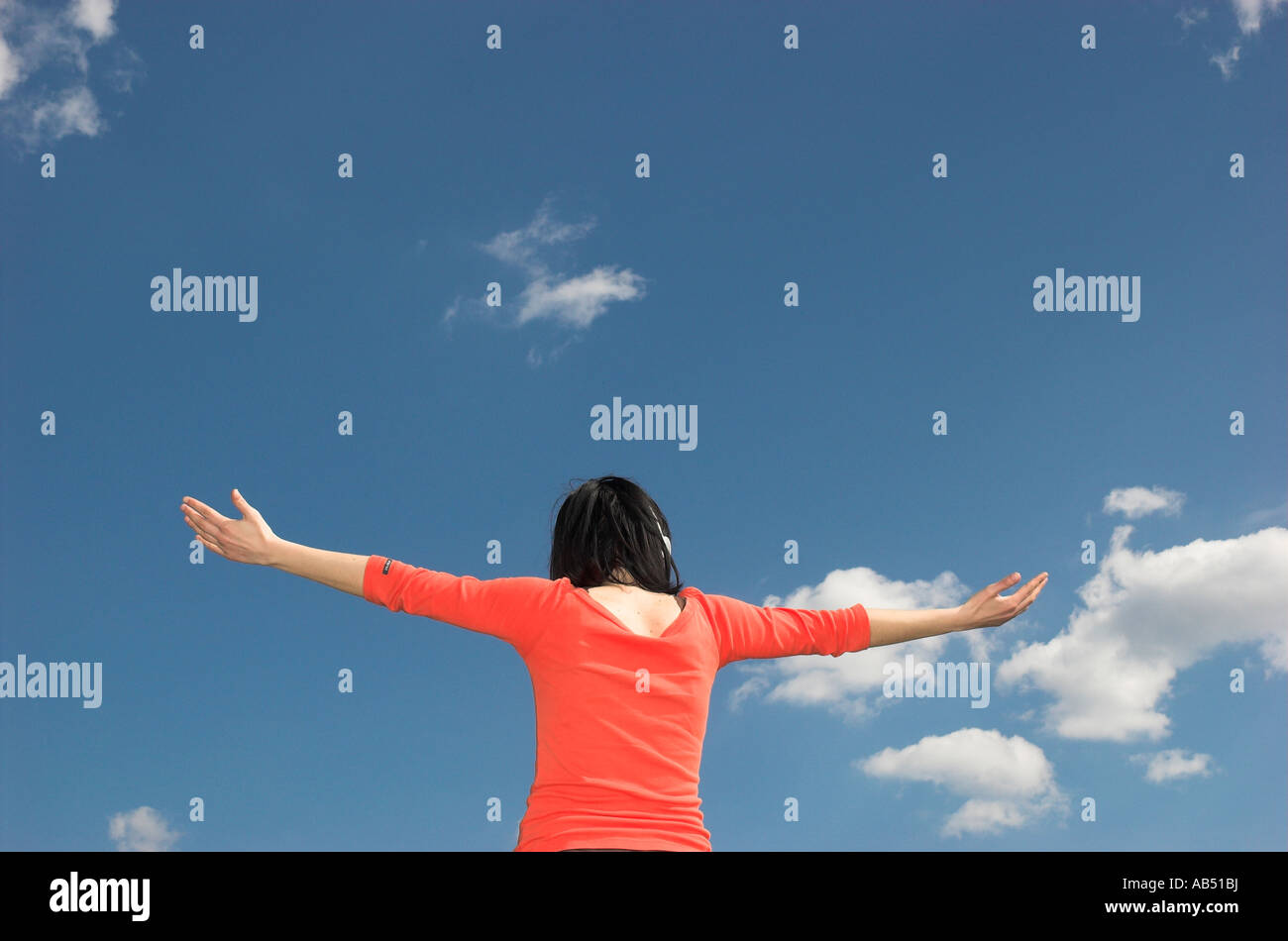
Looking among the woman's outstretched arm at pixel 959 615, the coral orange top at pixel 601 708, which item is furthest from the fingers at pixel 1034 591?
the coral orange top at pixel 601 708

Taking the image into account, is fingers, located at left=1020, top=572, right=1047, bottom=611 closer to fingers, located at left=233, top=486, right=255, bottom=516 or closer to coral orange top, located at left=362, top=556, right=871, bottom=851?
coral orange top, located at left=362, top=556, right=871, bottom=851

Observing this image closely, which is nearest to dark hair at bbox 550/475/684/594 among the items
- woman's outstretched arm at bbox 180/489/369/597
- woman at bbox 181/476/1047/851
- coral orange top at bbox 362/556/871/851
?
woman at bbox 181/476/1047/851

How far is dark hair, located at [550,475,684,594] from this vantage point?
14.9 feet

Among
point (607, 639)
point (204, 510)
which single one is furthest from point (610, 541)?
point (204, 510)

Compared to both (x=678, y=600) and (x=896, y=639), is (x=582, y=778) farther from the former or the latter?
(x=896, y=639)

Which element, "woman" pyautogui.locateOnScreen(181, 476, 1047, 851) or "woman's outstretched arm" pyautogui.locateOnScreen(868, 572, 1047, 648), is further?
"woman's outstretched arm" pyautogui.locateOnScreen(868, 572, 1047, 648)

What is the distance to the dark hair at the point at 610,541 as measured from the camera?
14.9 ft

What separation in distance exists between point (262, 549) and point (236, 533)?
0.60ft

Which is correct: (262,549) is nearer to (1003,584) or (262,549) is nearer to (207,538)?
(207,538)

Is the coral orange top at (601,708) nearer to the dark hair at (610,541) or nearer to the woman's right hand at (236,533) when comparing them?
the dark hair at (610,541)

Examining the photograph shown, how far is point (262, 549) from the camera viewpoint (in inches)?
194
